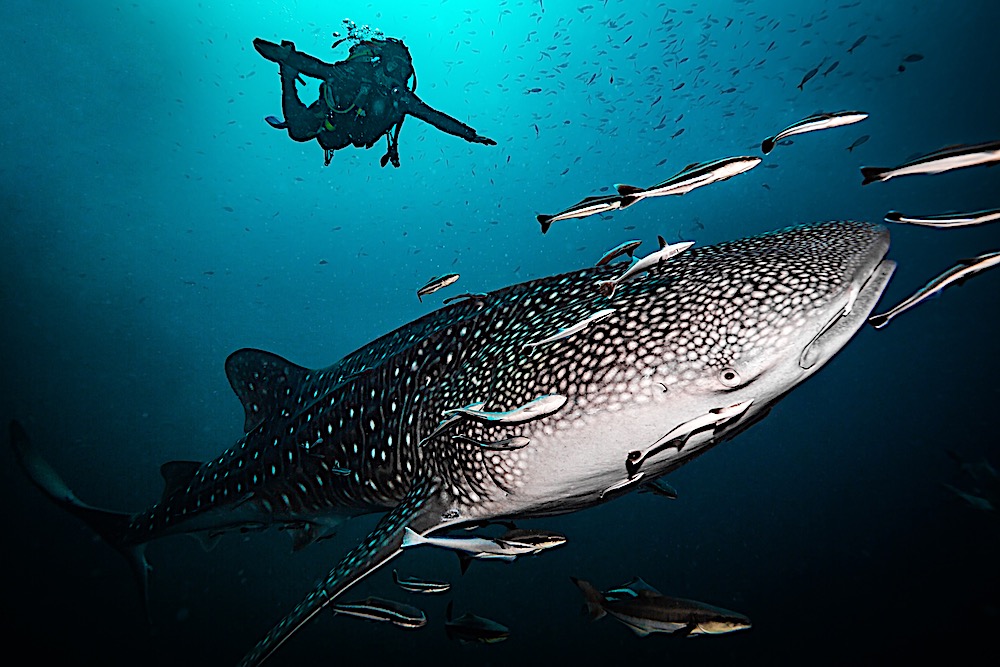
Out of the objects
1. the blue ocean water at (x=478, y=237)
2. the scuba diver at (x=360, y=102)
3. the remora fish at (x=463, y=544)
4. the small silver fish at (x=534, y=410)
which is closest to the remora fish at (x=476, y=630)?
the remora fish at (x=463, y=544)

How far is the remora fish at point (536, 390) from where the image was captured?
73.9 inches

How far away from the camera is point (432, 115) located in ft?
36.3

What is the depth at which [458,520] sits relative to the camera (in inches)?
115

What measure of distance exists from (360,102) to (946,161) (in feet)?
36.6

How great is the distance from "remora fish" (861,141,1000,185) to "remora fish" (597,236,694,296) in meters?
0.78

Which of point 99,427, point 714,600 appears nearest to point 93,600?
point 714,600

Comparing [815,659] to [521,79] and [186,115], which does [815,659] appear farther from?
[186,115]

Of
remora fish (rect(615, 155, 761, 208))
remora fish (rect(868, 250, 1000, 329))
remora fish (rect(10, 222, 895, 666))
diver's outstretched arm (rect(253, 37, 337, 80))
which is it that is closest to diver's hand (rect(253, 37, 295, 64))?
diver's outstretched arm (rect(253, 37, 337, 80))

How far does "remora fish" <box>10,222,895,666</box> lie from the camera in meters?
1.88

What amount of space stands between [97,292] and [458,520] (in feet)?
159

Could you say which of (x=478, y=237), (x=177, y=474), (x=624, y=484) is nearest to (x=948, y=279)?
(x=624, y=484)

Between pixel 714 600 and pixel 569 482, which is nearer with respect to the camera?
pixel 569 482

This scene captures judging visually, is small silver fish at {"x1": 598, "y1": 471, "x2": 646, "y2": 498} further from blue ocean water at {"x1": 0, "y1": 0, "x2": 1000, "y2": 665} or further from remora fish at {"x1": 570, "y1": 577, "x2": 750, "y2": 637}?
blue ocean water at {"x1": 0, "y1": 0, "x2": 1000, "y2": 665}

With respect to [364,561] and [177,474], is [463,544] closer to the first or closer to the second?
[364,561]
